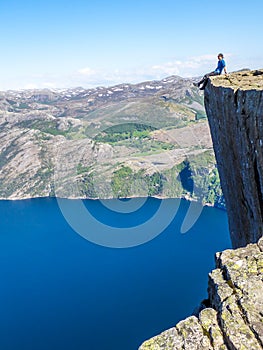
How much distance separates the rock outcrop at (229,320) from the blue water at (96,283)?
40.7 metres

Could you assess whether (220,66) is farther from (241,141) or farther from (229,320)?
(229,320)

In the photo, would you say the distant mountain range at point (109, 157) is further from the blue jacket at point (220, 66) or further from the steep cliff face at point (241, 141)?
the steep cliff face at point (241, 141)

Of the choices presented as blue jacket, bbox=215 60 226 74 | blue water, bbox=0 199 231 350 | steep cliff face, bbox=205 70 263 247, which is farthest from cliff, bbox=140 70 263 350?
blue water, bbox=0 199 231 350

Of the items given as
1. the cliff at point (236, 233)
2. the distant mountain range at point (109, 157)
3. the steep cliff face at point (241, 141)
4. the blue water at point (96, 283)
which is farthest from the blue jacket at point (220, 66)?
the distant mountain range at point (109, 157)

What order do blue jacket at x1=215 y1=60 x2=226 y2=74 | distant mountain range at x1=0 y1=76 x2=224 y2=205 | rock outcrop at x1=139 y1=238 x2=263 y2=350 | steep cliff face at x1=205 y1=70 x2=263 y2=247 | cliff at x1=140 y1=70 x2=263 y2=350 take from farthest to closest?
distant mountain range at x1=0 y1=76 x2=224 y2=205 < blue jacket at x1=215 y1=60 x2=226 y2=74 < steep cliff face at x1=205 y1=70 x2=263 y2=247 < cliff at x1=140 y1=70 x2=263 y2=350 < rock outcrop at x1=139 y1=238 x2=263 y2=350

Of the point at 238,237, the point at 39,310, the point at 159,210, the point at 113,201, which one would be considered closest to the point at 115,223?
the point at 159,210

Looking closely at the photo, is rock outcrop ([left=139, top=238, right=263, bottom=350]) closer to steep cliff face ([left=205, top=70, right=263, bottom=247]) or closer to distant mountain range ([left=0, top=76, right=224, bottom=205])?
steep cliff face ([left=205, top=70, right=263, bottom=247])

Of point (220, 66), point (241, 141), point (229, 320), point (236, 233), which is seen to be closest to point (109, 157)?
point (220, 66)

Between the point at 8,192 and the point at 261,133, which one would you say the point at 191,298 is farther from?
the point at 8,192

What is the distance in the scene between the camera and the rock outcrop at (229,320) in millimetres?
4160

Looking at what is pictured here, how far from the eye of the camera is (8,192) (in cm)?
14225

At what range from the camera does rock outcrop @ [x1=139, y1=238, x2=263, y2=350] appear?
4160mm

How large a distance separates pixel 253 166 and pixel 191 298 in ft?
156

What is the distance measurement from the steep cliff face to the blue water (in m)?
36.3
